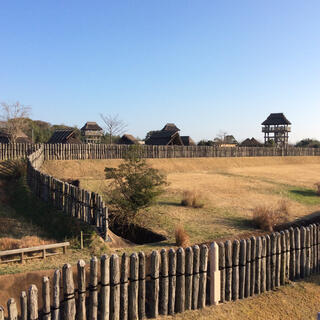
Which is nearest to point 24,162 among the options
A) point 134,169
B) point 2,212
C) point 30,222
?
point 2,212

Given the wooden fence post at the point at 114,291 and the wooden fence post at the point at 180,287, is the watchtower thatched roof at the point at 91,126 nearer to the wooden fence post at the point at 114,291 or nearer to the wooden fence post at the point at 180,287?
the wooden fence post at the point at 180,287

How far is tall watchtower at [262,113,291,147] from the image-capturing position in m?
60.4

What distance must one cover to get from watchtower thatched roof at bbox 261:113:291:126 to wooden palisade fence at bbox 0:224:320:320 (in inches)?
2241

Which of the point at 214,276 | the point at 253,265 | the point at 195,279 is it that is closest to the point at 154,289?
the point at 195,279

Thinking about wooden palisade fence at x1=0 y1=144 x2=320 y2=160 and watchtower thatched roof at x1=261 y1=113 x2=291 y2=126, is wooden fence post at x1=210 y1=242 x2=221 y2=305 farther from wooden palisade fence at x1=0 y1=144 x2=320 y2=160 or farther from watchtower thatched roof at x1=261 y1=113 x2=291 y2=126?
watchtower thatched roof at x1=261 y1=113 x2=291 y2=126

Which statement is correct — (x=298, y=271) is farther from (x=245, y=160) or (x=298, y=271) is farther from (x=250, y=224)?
(x=245, y=160)

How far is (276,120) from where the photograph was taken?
61375mm

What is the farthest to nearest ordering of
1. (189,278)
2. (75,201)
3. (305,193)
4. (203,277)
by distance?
(305,193) → (75,201) → (203,277) → (189,278)

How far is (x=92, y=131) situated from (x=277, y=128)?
37837 millimetres

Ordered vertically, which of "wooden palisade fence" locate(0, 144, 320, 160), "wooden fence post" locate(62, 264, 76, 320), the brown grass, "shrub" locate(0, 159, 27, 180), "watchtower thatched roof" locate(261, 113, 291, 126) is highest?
"watchtower thatched roof" locate(261, 113, 291, 126)

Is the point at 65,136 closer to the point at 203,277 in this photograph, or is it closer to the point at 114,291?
the point at 203,277

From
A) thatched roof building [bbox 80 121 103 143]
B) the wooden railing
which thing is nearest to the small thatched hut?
thatched roof building [bbox 80 121 103 143]

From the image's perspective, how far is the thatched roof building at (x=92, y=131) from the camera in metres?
68.6

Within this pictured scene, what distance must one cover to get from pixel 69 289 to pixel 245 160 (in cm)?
3678
